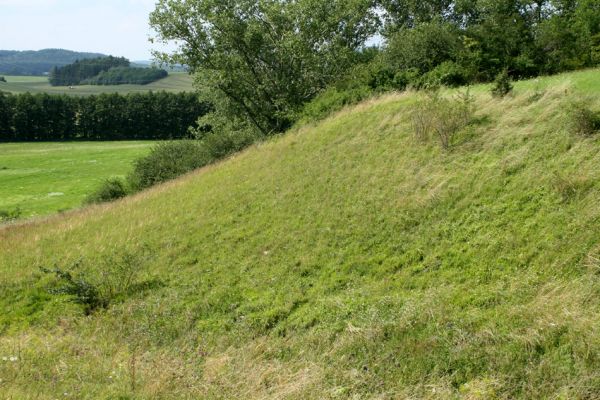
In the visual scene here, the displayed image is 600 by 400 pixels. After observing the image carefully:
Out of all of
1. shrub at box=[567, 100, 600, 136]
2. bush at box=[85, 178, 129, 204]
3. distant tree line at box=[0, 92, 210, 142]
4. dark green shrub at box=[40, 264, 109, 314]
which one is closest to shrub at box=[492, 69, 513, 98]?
shrub at box=[567, 100, 600, 136]

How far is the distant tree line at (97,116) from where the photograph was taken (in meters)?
90.4

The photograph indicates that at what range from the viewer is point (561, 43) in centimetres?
1817

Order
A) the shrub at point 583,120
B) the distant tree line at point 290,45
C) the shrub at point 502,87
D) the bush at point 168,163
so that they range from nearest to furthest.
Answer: the shrub at point 583,120, the shrub at point 502,87, the distant tree line at point 290,45, the bush at point 168,163

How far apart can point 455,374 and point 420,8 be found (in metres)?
32.0

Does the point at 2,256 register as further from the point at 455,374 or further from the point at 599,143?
the point at 599,143

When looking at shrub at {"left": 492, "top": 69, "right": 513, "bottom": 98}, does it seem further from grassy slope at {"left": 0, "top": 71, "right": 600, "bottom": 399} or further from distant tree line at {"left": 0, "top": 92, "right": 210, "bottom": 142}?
distant tree line at {"left": 0, "top": 92, "right": 210, "bottom": 142}

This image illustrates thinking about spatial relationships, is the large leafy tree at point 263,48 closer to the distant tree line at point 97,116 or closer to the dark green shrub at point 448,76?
the dark green shrub at point 448,76

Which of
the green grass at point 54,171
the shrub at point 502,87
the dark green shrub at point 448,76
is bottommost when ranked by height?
the green grass at point 54,171

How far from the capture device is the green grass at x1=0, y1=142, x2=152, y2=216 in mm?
39562

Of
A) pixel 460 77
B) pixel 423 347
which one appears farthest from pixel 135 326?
pixel 460 77

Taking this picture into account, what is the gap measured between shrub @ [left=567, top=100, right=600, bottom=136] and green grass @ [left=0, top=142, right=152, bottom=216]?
34.0m

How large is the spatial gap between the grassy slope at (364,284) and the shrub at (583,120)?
0.85 ft

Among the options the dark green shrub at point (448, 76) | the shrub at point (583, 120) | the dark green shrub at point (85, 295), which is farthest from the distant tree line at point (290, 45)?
the dark green shrub at point (85, 295)

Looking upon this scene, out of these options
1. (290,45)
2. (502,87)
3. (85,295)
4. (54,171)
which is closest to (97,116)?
(54,171)
